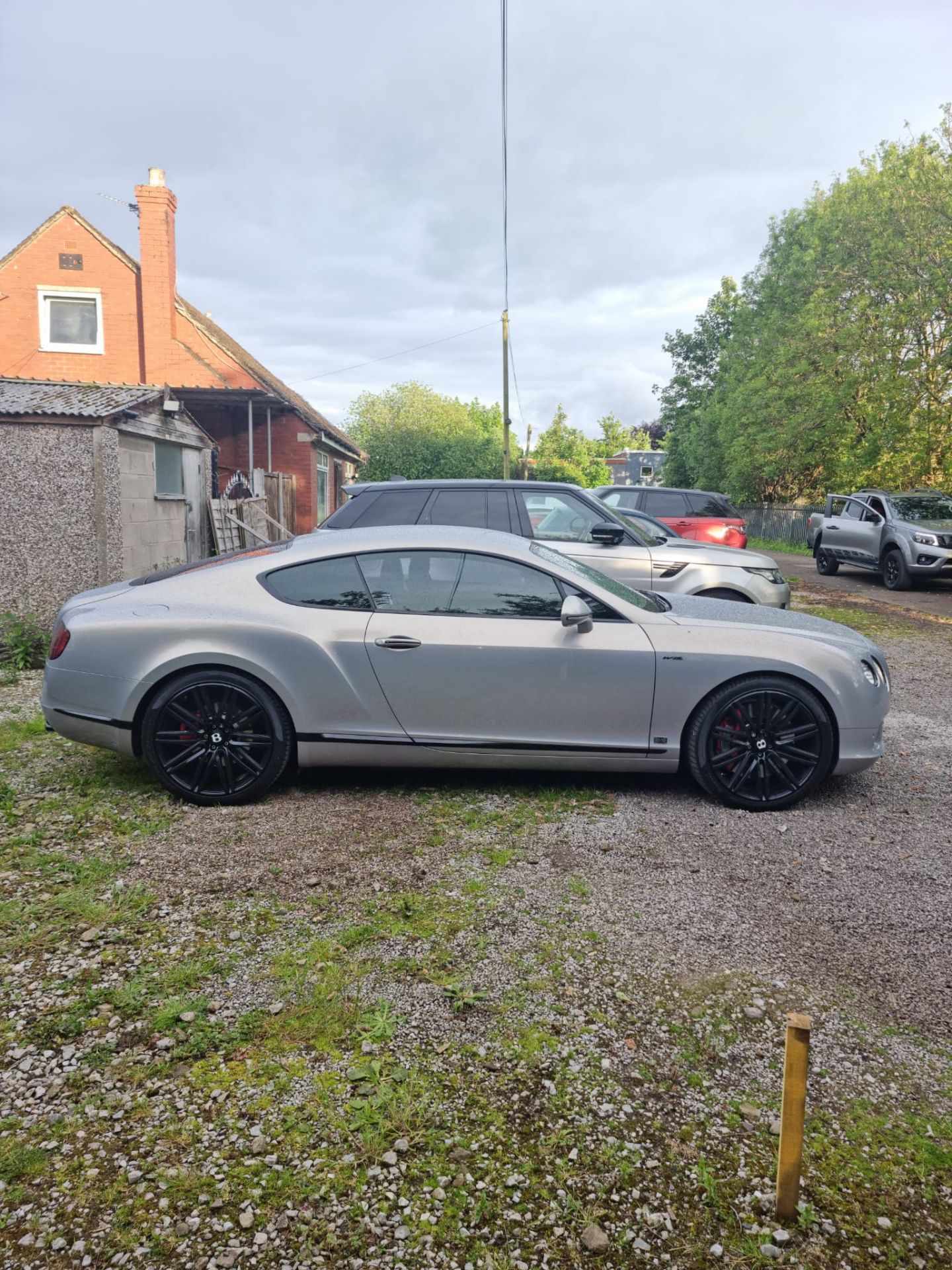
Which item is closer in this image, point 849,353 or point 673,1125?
point 673,1125

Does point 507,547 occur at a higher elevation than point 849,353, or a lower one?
lower

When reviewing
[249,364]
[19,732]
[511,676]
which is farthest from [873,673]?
[249,364]

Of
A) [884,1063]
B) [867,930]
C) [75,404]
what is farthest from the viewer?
[75,404]

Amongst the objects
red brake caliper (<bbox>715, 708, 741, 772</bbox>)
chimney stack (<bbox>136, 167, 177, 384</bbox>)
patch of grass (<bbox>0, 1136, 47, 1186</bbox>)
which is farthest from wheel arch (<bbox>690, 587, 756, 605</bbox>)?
chimney stack (<bbox>136, 167, 177, 384</bbox>)

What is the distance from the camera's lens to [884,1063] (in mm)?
2670

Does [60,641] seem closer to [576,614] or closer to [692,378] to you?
[576,614]

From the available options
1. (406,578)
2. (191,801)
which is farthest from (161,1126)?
(406,578)

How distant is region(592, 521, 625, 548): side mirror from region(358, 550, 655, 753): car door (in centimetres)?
359

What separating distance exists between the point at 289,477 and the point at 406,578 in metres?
17.5

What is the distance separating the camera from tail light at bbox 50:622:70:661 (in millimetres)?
4688

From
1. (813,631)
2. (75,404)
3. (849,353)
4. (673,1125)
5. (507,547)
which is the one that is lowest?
(673,1125)

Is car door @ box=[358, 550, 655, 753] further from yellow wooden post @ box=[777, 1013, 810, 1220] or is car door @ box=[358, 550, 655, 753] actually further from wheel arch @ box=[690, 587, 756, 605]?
wheel arch @ box=[690, 587, 756, 605]

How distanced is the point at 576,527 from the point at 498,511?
103cm

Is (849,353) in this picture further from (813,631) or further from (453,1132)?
(453,1132)
